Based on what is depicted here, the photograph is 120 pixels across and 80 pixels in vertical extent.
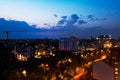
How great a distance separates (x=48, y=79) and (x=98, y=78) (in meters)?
3.84

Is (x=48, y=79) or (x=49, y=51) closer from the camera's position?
(x=48, y=79)

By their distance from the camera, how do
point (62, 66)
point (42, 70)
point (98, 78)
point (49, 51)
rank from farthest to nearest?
1. point (49, 51)
2. point (62, 66)
3. point (98, 78)
4. point (42, 70)

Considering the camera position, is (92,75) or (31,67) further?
(92,75)

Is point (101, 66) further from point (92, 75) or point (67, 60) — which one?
point (67, 60)

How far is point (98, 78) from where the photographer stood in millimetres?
20375

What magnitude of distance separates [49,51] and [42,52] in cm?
113

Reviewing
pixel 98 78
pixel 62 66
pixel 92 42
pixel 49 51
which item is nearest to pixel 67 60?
pixel 62 66

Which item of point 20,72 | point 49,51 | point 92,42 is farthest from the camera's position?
point 92,42

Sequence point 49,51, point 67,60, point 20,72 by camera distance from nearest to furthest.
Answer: point 20,72 < point 67,60 < point 49,51

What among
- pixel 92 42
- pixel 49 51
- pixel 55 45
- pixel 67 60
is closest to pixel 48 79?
pixel 67 60

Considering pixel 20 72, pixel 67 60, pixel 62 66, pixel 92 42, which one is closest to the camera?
pixel 20 72

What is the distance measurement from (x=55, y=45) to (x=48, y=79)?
4233 centimetres

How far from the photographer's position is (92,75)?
21.3 meters

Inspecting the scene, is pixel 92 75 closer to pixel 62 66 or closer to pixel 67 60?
pixel 62 66
